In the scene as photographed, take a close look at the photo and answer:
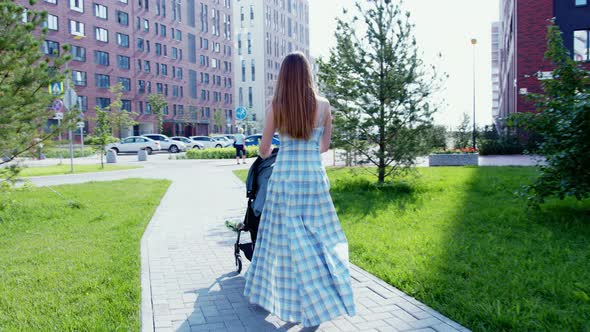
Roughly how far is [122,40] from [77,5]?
7.90 meters

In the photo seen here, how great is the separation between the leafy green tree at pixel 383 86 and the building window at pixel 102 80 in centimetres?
5181

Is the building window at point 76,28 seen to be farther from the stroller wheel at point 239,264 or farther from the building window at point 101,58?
the stroller wheel at point 239,264

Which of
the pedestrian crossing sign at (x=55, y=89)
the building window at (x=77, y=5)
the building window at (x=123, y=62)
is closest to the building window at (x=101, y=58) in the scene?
the building window at (x=123, y=62)

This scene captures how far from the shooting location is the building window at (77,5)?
54000 mm

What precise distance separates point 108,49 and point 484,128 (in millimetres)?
45904

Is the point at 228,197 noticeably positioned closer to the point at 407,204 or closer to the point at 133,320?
the point at 407,204

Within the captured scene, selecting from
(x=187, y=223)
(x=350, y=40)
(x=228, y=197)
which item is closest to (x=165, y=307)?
(x=187, y=223)

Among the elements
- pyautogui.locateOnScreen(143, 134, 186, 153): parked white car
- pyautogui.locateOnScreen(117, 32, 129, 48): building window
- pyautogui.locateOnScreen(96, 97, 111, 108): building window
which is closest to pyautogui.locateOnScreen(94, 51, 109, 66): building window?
pyautogui.locateOnScreen(117, 32, 129, 48): building window

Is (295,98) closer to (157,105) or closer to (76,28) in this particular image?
(76,28)

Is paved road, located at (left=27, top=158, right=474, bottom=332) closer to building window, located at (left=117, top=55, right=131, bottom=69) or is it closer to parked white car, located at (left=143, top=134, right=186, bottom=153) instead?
parked white car, located at (left=143, top=134, right=186, bottom=153)

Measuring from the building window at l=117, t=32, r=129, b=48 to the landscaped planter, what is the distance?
51.1 m

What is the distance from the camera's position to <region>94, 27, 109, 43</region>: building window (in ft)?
189

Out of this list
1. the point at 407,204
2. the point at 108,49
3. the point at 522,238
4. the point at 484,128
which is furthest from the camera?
the point at 108,49

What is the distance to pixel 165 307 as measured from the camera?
421 centimetres
